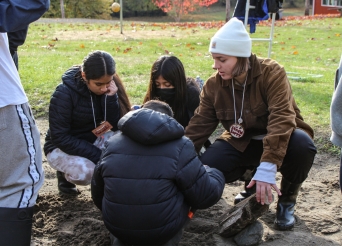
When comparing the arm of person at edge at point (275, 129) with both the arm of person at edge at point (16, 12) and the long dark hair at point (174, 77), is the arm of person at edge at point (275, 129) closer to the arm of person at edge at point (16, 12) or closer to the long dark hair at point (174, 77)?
the long dark hair at point (174, 77)

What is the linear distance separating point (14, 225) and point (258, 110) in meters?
1.70

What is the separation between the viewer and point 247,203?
2975mm

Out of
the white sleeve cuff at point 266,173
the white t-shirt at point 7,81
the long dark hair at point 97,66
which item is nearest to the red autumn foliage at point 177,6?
the long dark hair at point 97,66

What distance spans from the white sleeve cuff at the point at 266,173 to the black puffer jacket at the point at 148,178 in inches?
15.2

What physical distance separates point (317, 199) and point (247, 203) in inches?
40.4

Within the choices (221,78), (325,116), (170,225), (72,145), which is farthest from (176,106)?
(325,116)

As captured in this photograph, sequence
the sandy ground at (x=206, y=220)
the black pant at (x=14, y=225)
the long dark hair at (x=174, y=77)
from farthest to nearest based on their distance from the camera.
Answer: the long dark hair at (x=174, y=77) < the sandy ground at (x=206, y=220) < the black pant at (x=14, y=225)

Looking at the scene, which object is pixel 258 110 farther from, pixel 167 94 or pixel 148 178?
pixel 148 178

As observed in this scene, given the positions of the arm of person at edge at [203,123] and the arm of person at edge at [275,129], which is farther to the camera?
the arm of person at edge at [203,123]

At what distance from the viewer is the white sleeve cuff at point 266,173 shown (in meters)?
2.85

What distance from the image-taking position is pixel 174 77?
12.1 feet

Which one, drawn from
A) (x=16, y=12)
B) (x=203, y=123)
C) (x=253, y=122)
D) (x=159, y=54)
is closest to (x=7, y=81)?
(x=16, y=12)

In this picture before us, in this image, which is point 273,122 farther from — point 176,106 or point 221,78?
point 176,106

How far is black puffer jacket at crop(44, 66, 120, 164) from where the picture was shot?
11.6 ft
